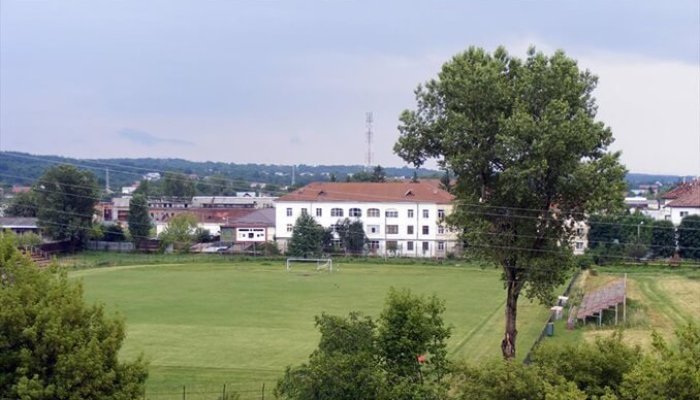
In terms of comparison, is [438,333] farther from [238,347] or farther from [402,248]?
[402,248]

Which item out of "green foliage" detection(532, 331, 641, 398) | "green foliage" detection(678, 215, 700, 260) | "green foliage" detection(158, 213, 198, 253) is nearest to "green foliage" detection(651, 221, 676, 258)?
"green foliage" detection(678, 215, 700, 260)

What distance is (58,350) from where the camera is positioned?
18.1m

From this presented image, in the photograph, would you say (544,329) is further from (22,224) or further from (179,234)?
(22,224)

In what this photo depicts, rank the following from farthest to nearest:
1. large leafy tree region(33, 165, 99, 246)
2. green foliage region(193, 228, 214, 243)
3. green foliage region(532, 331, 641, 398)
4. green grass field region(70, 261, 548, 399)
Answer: green foliage region(193, 228, 214, 243)
large leafy tree region(33, 165, 99, 246)
green grass field region(70, 261, 548, 399)
green foliage region(532, 331, 641, 398)

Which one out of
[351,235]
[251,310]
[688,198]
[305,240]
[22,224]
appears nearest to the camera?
[251,310]

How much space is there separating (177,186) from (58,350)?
16479 cm

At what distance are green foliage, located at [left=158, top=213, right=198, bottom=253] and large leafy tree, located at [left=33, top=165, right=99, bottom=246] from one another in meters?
7.59

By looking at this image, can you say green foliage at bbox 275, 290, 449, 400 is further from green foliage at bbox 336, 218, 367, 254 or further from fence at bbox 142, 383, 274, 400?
green foliage at bbox 336, 218, 367, 254

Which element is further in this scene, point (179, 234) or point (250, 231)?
point (250, 231)

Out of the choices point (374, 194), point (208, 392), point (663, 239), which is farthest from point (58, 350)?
point (374, 194)

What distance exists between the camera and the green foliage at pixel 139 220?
96569 mm

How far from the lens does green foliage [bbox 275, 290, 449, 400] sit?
1939 centimetres

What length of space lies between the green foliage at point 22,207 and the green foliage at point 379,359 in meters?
88.0

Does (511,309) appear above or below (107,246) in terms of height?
below
